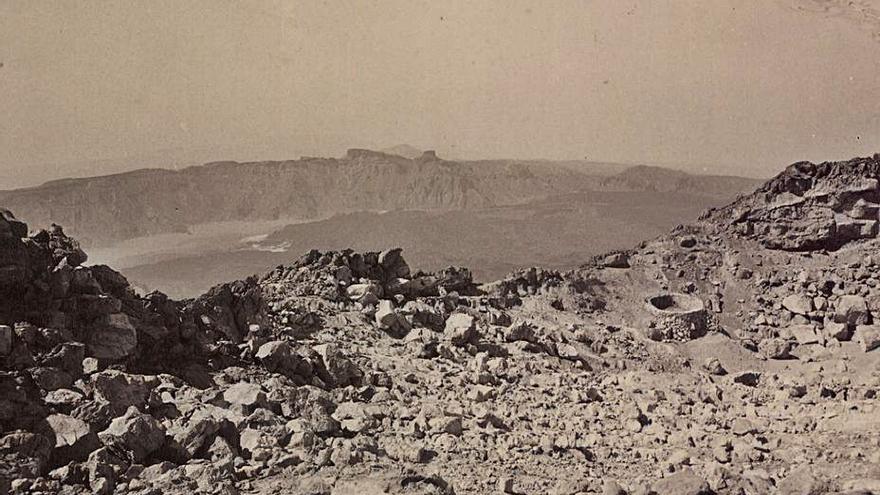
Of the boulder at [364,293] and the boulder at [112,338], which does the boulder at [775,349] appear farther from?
the boulder at [112,338]

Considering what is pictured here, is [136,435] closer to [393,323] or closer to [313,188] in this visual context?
[393,323]

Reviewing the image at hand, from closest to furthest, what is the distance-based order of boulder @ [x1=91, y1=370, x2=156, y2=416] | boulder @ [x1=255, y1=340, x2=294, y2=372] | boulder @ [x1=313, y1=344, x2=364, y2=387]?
1. boulder @ [x1=91, y1=370, x2=156, y2=416]
2. boulder @ [x1=255, y1=340, x2=294, y2=372]
3. boulder @ [x1=313, y1=344, x2=364, y2=387]

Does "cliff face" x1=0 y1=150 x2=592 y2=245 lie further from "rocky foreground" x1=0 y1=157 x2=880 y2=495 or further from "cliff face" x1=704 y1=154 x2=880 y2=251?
"cliff face" x1=704 y1=154 x2=880 y2=251

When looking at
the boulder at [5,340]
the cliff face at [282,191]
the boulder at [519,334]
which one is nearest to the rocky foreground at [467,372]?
the boulder at [5,340]

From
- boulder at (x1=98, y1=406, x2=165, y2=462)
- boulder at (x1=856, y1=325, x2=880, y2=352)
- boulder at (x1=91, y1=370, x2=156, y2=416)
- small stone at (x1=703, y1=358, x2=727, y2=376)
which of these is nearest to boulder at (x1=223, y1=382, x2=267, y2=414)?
boulder at (x1=91, y1=370, x2=156, y2=416)

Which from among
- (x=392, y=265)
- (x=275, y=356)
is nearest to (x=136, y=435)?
(x=275, y=356)

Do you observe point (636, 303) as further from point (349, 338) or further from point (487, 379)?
point (349, 338)
